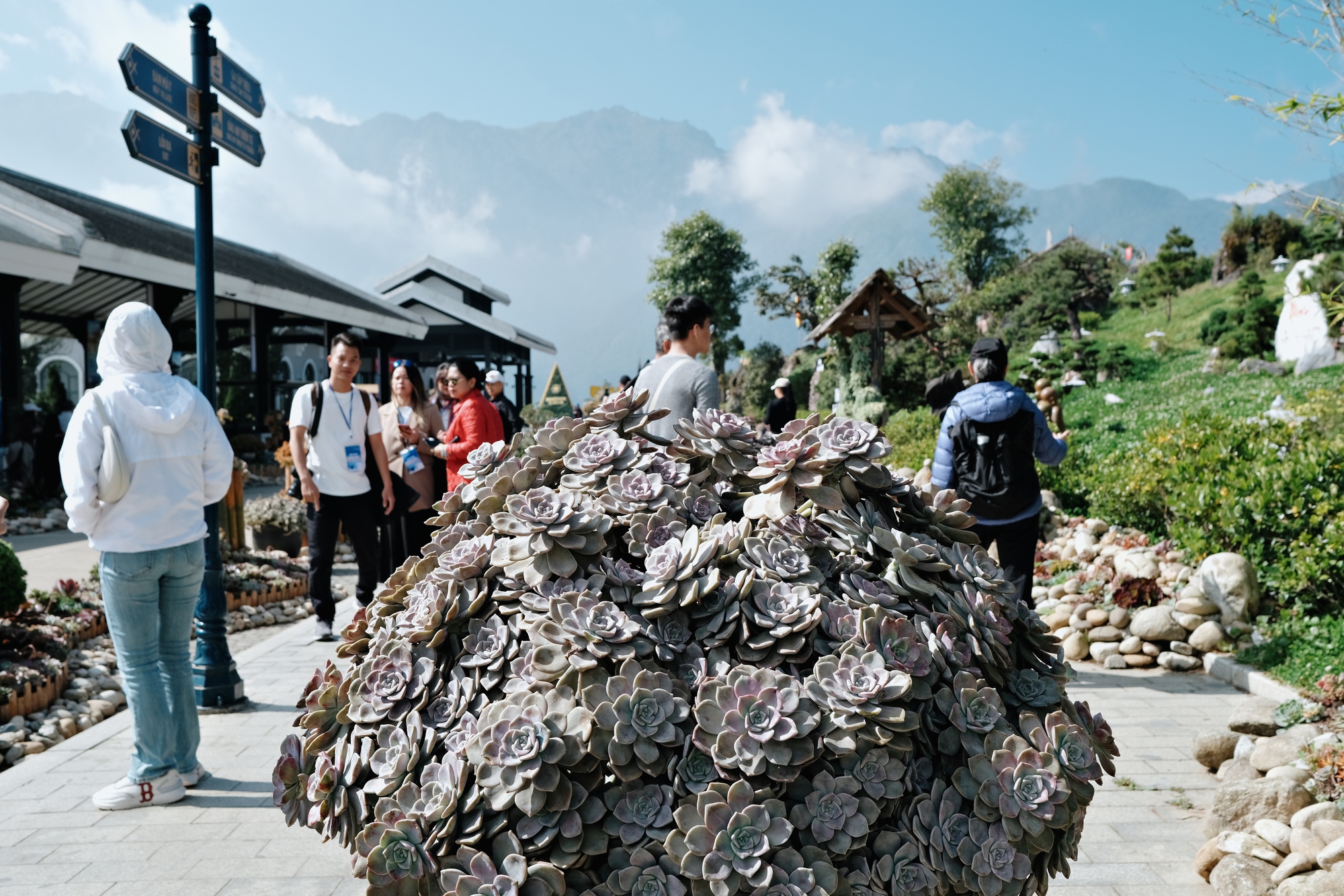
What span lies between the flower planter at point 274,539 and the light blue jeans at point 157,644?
6.25 m

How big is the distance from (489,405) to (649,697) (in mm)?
4890

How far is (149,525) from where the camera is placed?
3.53m

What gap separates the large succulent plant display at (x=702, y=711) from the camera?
1.60 metres

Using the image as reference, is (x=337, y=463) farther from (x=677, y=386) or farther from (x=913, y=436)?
(x=913, y=436)

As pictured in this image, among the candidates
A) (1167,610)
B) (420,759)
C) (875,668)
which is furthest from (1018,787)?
(1167,610)

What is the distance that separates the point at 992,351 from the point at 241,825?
4165 millimetres

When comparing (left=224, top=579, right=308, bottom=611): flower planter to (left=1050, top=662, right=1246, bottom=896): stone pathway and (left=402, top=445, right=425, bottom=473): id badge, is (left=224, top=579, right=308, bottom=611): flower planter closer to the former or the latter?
(left=402, top=445, right=425, bottom=473): id badge

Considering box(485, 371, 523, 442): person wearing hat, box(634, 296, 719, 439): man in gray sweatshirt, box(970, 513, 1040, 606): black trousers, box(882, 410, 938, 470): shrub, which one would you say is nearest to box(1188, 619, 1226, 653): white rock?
box(970, 513, 1040, 606): black trousers

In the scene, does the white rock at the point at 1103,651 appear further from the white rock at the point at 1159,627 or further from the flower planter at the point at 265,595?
the flower planter at the point at 265,595

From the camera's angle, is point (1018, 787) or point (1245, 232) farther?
point (1245, 232)

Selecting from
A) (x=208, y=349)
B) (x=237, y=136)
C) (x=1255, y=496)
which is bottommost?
(x=1255, y=496)

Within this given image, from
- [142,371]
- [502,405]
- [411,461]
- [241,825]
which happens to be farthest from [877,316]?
[241,825]

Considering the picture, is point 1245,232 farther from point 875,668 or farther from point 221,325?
point 875,668

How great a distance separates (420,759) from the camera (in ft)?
5.68
